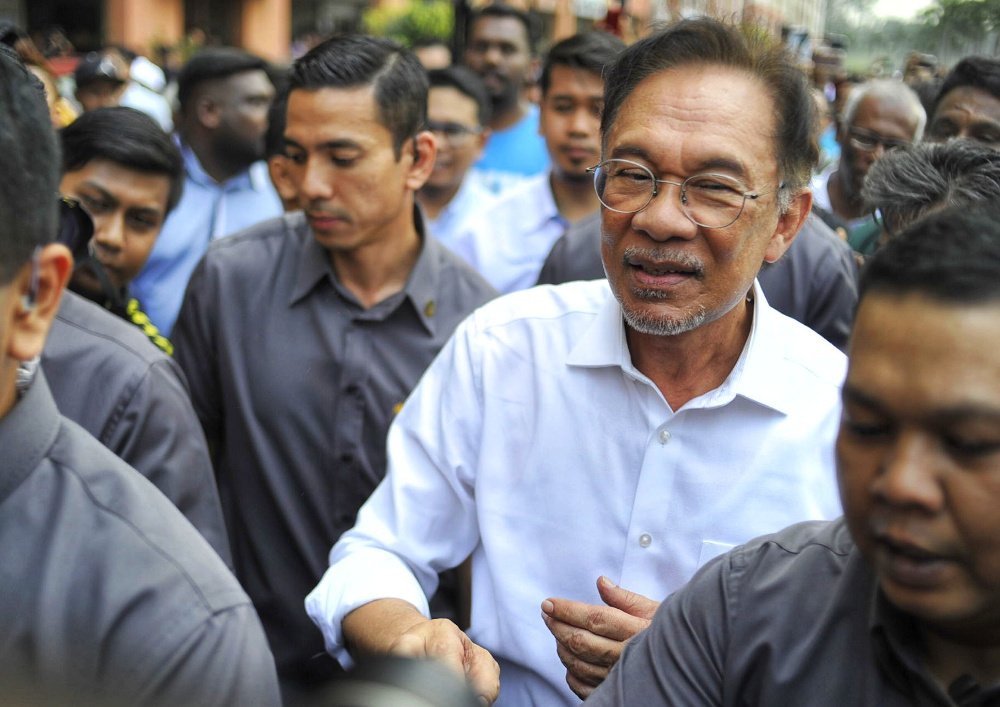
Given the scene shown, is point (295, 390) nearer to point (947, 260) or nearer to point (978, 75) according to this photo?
point (947, 260)

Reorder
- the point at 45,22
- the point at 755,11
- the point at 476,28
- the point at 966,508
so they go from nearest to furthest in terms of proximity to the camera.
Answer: the point at 966,508, the point at 755,11, the point at 476,28, the point at 45,22

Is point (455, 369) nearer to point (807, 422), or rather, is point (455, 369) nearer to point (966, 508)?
point (807, 422)

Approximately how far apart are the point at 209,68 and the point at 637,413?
4.40 metres

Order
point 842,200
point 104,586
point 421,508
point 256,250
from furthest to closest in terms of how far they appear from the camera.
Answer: point 842,200, point 256,250, point 421,508, point 104,586

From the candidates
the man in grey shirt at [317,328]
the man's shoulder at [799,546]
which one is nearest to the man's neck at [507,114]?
the man in grey shirt at [317,328]

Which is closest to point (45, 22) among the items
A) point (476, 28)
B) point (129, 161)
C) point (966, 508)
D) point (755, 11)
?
point (476, 28)

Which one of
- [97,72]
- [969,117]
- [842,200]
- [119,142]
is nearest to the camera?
[119,142]

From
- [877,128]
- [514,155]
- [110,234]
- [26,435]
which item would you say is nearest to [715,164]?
[26,435]

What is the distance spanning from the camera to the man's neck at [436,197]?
5.34 metres

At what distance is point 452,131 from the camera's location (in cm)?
529

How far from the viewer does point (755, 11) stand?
8.85ft

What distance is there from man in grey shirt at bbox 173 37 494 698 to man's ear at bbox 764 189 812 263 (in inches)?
45.7

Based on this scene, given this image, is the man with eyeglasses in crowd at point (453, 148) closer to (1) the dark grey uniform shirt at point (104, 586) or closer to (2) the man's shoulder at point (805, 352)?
(2) the man's shoulder at point (805, 352)

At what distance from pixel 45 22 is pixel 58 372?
23343 millimetres
